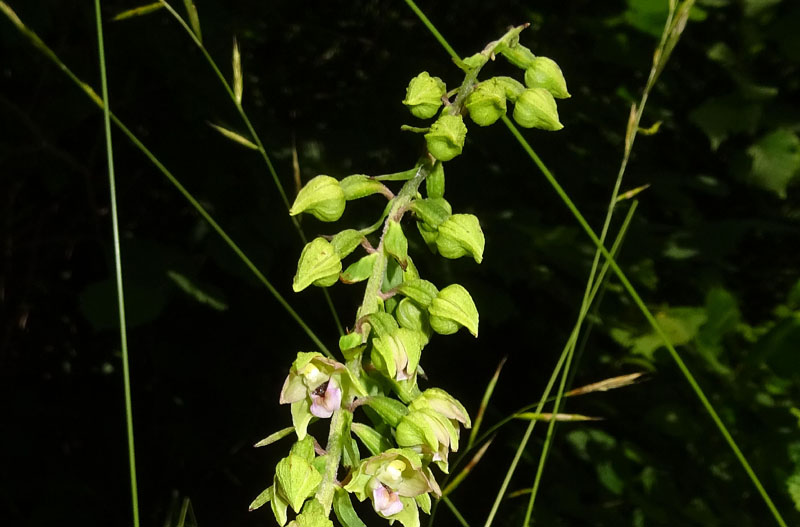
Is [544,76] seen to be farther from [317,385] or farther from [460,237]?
[317,385]

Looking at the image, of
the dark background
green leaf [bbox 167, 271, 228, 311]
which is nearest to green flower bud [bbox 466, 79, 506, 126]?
the dark background

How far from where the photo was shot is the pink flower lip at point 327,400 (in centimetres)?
88

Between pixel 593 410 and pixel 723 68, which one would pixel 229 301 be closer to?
pixel 593 410

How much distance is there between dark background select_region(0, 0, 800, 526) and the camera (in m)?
1.94

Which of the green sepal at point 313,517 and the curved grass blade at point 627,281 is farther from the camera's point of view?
the curved grass blade at point 627,281

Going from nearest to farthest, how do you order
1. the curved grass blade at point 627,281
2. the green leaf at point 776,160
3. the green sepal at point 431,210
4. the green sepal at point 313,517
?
the green sepal at point 313,517 → the green sepal at point 431,210 → the curved grass blade at point 627,281 → the green leaf at point 776,160

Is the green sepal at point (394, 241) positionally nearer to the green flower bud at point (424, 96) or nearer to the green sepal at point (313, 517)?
the green flower bud at point (424, 96)

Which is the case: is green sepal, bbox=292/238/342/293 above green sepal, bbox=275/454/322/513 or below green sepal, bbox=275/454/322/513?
above

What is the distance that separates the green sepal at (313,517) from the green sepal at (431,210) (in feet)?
1.04

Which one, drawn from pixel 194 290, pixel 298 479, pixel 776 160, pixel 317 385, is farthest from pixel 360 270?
pixel 776 160

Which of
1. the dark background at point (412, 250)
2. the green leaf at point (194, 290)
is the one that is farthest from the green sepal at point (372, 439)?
the green leaf at point (194, 290)

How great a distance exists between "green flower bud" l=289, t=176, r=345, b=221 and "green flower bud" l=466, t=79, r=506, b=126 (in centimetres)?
18

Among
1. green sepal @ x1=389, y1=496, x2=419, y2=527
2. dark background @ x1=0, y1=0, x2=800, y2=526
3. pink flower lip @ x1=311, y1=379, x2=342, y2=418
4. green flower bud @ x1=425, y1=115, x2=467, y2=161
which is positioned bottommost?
dark background @ x1=0, y1=0, x2=800, y2=526

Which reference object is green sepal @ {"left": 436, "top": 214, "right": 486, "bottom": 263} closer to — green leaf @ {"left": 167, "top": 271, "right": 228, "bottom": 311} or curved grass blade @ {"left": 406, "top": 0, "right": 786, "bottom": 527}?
curved grass blade @ {"left": 406, "top": 0, "right": 786, "bottom": 527}
